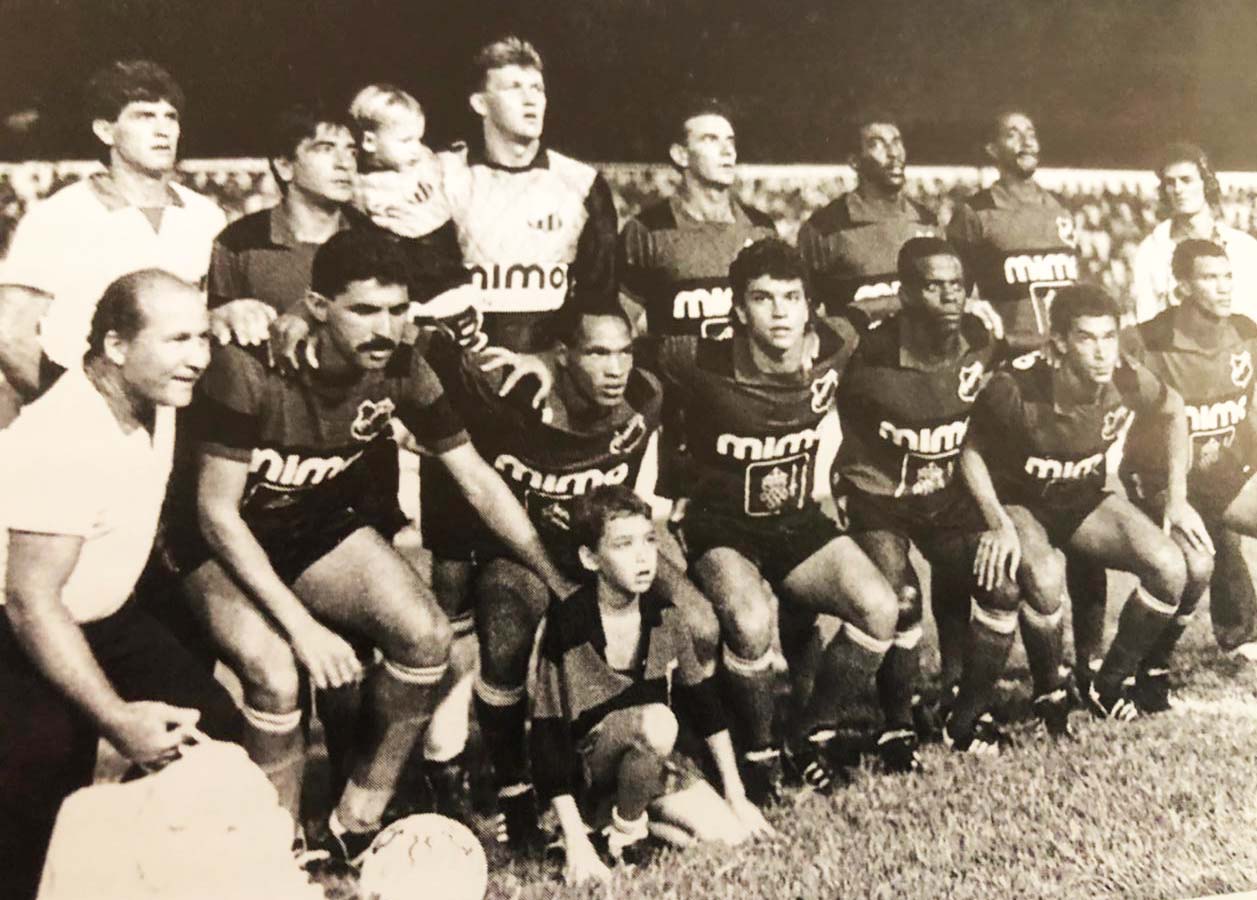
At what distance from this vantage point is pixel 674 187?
1.82 m

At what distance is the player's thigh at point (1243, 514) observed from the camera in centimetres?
218

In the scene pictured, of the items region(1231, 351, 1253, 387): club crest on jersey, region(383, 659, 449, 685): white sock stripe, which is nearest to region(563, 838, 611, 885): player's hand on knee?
region(383, 659, 449, 685): white sock stripe

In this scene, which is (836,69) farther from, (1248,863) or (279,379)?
(1248,863)

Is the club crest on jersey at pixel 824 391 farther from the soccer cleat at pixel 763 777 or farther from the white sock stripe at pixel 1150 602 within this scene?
the white sock stripe at pixel 1150 602

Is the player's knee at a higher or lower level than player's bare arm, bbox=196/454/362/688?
lower

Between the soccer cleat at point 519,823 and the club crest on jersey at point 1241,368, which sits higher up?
the club crest on jersey at point 1241,368

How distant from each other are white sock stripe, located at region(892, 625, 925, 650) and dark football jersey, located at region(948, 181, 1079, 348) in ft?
1.88

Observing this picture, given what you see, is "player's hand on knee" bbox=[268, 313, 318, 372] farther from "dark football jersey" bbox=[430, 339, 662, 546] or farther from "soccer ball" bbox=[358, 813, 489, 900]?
"soccer ball" bbox=[358, 813, 489, 900]

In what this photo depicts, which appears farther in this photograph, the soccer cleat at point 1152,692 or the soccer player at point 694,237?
the soccer cleat at point 1152,692

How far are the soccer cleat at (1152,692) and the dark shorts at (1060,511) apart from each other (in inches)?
13.2

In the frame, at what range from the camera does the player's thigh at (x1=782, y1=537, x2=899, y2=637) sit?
189 cm

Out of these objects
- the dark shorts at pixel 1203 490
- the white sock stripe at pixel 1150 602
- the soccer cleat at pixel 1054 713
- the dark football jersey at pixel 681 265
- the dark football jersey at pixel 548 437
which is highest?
the dark football jersey at pixel 681 265

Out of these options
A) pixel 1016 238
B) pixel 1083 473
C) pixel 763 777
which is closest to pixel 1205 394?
pixel 1083 473

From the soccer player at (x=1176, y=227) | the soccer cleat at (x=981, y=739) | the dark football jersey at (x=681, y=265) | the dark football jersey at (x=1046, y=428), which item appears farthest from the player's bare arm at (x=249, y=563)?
the soccer player at (x=1176, y=227)
